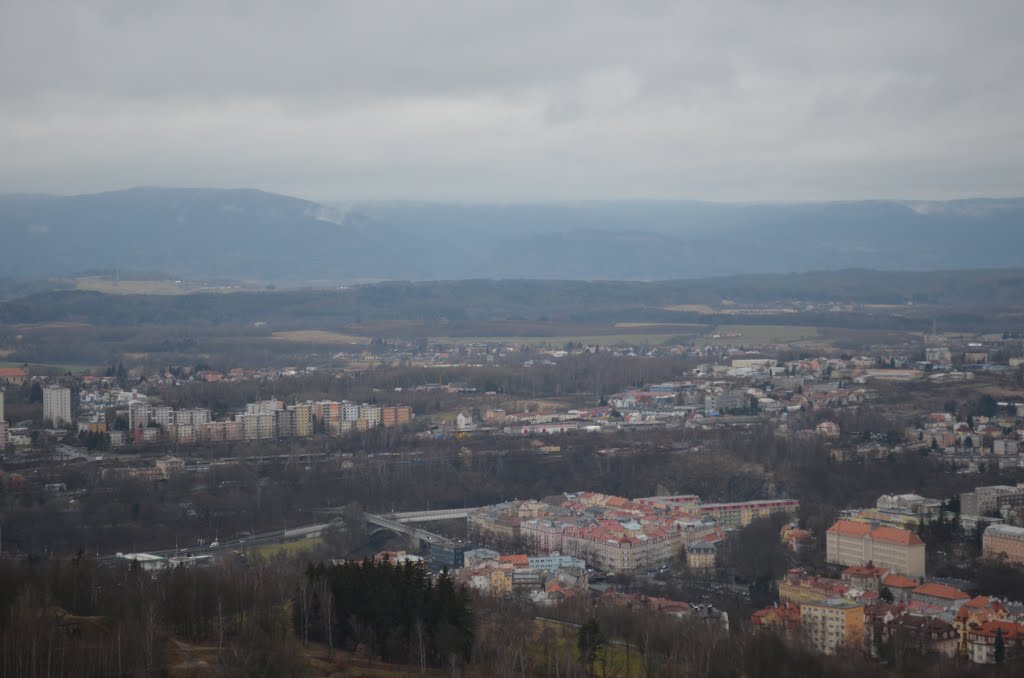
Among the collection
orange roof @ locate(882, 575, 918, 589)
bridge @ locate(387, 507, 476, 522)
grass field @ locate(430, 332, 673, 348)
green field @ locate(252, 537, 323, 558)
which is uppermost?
grass field @ locate(430, 332, 673, 348)

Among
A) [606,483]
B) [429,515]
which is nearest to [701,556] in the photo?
[429,515]

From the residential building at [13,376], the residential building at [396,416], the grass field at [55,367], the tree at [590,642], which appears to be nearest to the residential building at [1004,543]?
the tree at [590,642]

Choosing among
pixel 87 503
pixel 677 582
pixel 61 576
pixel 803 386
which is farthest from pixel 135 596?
pixel 803 386

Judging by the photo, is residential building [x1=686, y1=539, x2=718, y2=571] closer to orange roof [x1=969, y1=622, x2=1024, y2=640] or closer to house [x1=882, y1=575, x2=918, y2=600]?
house [x1=882, y1=575, x2=918, y2=600]

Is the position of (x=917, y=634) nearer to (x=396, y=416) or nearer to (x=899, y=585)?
(x=899, y=585)

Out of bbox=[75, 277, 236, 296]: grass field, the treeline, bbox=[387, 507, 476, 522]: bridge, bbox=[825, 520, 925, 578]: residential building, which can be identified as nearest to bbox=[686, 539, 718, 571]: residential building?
bbox=[825, 520, 925, 578]: residential building

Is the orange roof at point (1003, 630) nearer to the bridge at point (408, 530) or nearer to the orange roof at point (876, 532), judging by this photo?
the orange roof at point (876, 532)
